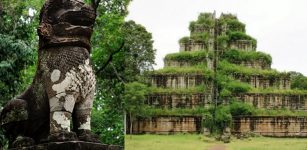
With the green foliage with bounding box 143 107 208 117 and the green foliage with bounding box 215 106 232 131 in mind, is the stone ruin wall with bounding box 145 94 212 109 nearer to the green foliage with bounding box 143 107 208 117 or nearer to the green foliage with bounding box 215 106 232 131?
the green foliage with bounding box 143 107 208 117

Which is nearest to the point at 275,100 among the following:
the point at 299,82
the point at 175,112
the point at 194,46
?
the point at 175,112

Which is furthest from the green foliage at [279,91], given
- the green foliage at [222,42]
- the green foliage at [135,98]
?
the green foliage at [135,98]

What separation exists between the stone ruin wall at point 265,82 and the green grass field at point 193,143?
7.50 meters

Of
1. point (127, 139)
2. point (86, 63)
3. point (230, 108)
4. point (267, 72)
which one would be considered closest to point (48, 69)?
point (86, 63)

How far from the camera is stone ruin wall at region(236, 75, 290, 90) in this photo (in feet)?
154

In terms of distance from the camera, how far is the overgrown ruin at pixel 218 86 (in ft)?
139

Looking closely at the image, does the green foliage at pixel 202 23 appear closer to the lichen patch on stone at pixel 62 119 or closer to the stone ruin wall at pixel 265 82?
the stone ruin wall at pixel 265 82

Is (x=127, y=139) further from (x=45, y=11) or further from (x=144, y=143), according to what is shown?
(x=45, y=11)

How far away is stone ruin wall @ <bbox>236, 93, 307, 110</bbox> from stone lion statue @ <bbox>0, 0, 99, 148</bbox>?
130 feet

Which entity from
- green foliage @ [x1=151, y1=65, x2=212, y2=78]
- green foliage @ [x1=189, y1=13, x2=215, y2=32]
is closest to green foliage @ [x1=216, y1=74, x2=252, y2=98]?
green foliage @ [x1=151, y1=65, x2=212, y2=78]

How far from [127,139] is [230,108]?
994 centimetres

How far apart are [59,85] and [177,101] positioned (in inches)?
1518

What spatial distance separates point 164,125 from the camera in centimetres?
4166

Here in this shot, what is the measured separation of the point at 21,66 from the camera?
12305 millimetres
